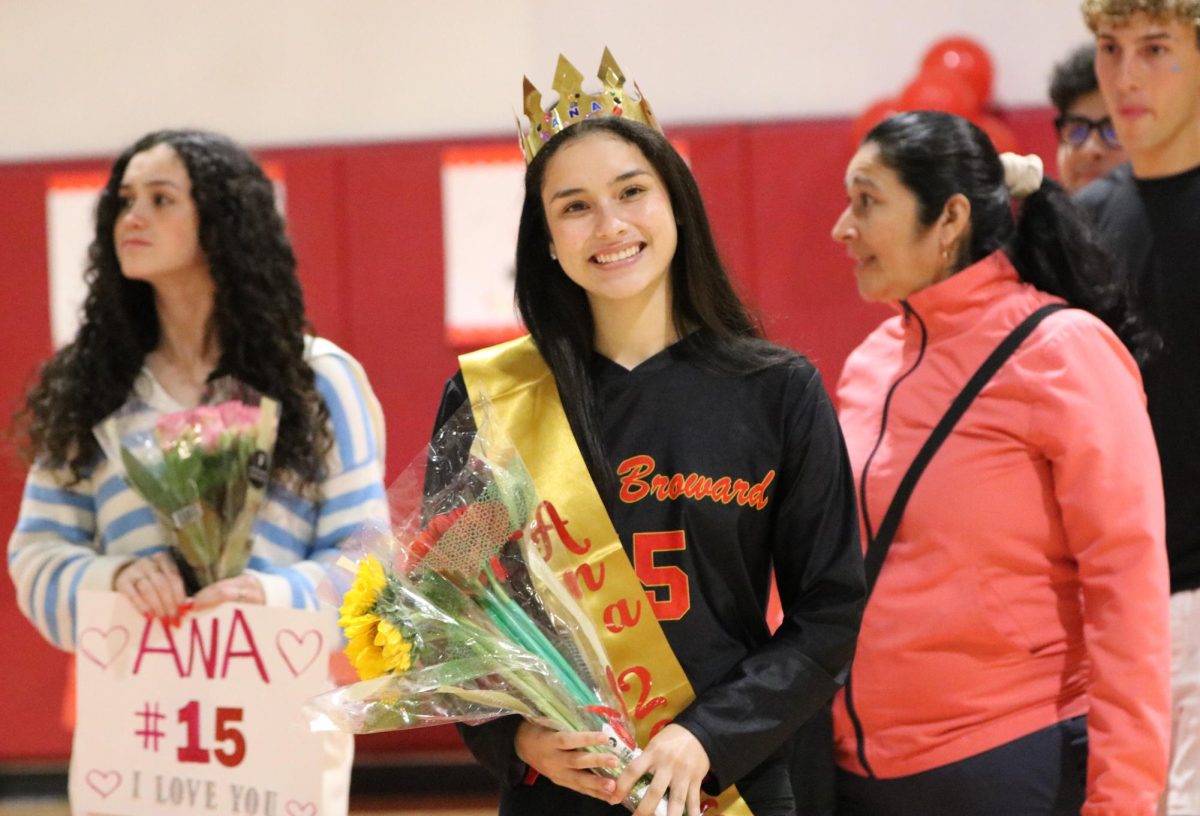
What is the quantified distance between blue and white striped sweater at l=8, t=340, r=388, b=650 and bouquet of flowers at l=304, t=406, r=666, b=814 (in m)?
0.70

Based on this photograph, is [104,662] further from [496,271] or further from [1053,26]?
[1053,26]

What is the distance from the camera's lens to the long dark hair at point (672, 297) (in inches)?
65.1

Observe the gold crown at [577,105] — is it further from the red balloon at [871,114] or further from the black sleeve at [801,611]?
the red balloon at [871,114]

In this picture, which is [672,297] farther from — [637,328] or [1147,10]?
[1147,10]

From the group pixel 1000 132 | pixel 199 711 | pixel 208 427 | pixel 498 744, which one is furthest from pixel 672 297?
pixel 1000 132

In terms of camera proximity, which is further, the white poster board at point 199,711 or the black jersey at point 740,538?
the white poster board at point 199,711

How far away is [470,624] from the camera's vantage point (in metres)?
1.47

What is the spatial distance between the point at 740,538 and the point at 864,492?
0.57 m

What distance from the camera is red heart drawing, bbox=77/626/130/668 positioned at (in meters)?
2.13

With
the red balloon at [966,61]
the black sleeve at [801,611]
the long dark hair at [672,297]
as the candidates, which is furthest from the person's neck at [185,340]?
the red balloon at [966,61]

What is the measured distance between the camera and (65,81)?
5055mm

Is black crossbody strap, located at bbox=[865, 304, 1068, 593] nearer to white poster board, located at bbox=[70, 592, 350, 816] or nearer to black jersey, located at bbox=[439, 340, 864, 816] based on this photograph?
black jersey, located at bbox=[439, 340, 864, 816]

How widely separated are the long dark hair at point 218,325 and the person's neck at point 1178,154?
161cm

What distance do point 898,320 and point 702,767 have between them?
110 centimetres
